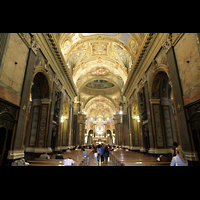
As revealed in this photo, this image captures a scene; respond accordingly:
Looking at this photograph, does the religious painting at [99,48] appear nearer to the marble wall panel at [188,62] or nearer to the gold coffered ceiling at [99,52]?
the gold coffered ceiling at [99,52]

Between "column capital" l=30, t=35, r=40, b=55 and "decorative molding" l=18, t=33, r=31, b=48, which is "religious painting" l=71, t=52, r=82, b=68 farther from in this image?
"decorative molding" l=18, t=33, r=31, b=48

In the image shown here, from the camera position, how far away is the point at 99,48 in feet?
55.0

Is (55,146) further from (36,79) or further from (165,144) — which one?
(165,144)

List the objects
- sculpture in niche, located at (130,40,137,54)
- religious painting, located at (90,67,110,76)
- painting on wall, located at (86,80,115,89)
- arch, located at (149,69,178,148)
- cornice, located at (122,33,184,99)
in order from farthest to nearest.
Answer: painting on wall, located at (86,80,115,89) < religious painting, located at (90,67,110,76) < sculpture in niche, located at (130,40,137,54) < arch, located at (149,69,178,148) < cornice, located at (122,33,184,99)

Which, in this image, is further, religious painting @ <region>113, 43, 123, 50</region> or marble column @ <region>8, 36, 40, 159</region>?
religious painting @ <region>113, 43, 123, 50</region>

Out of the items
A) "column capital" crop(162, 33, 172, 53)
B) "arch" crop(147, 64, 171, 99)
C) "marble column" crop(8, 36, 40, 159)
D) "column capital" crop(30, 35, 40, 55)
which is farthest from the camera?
"arch" crop(147, 64, 171, 99)

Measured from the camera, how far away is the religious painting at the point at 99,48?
16.0 meters

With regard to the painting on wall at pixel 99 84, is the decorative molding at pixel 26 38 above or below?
below

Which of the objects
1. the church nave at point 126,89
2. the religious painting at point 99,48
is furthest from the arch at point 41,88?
the religious painting at point 99,48

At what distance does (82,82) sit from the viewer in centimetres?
2373

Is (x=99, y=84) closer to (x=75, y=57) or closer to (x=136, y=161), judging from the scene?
(x=75, y=57)

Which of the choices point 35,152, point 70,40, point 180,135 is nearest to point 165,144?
point 180,135

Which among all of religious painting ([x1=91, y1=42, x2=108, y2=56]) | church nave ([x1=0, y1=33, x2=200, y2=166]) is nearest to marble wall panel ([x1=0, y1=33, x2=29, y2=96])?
church nave ([x1=0, y1=33, x2=200, y2=166])

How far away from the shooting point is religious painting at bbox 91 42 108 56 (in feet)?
52.6
